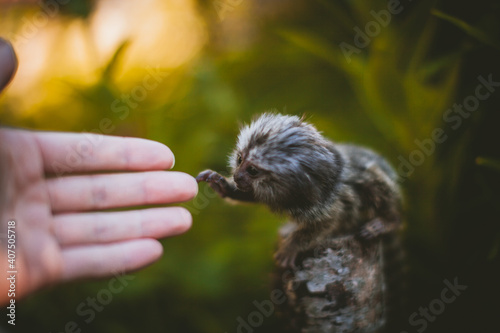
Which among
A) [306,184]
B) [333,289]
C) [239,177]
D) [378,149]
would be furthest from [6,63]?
[378,149]

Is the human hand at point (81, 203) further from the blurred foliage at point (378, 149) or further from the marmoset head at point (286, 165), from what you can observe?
the blurred foliage at point (378, 149)

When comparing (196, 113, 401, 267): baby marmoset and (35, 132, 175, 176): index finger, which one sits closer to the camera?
(196, 113, 401, 267): baby marmoset

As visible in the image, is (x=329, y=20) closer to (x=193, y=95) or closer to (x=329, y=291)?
(x=193, y=95)

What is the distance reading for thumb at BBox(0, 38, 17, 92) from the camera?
159 centimetres

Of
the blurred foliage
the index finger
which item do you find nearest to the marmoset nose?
the index finger

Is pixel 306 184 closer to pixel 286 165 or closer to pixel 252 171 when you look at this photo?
pixel 286 165

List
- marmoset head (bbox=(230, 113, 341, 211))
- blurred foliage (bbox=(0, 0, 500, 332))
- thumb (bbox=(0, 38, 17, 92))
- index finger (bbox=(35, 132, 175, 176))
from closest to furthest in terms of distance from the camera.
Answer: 1. thumb (bbox=(0, 38, 17, 92))
2. marmoset head (bbox=(230, 113, 341, 211))
3. index finger (bbox=(35, 132, 175, 176))
4. blurred foliage (bbox=(0, 0, 500, 332))

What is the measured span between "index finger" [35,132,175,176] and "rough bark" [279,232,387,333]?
3.14 ft

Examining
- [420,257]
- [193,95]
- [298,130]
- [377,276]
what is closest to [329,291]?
[377,276]

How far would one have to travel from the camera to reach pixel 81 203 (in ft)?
6.70

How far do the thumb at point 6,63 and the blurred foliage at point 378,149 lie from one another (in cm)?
109

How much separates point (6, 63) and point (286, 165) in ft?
4.24

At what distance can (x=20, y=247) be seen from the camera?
174 cm

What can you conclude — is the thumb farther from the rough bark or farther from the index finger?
the rough bark
